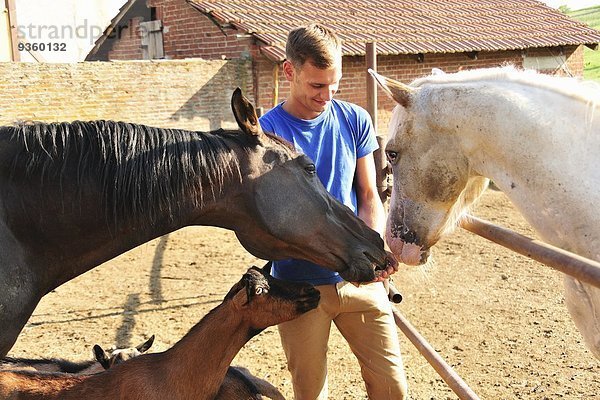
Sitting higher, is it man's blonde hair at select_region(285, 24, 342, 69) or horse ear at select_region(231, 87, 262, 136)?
man's blonde hair at select_region(285, 24, 342, 69)

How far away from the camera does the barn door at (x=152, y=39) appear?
48.0ft

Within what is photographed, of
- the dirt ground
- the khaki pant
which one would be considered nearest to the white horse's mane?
the khaki pant

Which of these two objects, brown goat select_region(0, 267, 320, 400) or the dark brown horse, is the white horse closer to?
the dark brown horse

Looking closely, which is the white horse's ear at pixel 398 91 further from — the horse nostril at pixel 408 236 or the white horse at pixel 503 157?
the horse nostril at pixel 408 236

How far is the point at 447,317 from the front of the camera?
5.87 meters

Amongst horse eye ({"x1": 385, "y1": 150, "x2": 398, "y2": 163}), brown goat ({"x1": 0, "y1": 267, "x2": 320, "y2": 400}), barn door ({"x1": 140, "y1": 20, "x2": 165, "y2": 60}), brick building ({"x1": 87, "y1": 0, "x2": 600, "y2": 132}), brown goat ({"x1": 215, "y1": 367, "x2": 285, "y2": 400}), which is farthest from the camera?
barn door ({"x1": 140, "y1": 20, "x2": 165, "y2": 60})

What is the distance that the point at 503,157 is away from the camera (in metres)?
2.35

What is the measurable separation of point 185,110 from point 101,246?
9.52m

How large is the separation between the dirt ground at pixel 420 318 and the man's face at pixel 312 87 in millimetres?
1059

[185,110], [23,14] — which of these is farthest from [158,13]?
[23,14]

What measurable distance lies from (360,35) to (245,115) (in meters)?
11.8

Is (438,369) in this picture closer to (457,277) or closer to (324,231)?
(324,231)

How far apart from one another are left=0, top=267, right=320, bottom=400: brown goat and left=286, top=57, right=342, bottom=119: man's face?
0.78m

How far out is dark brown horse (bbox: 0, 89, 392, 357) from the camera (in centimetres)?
232
